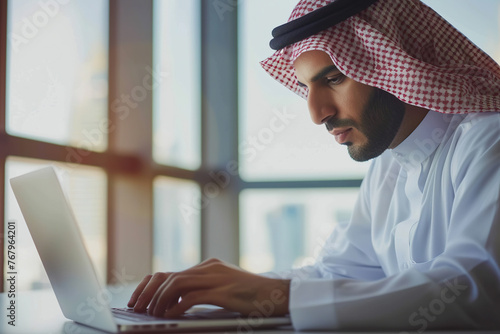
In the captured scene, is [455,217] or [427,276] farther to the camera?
[455,217]

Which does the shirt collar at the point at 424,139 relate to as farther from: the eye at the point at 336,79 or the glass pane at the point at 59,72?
the glass pane at the point at 59,72

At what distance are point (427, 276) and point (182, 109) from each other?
11.7ft

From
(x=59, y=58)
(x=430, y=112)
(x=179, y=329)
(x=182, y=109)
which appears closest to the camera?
(x=179, y=329)

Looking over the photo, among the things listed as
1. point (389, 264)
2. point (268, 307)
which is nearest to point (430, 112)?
point (389, 264)

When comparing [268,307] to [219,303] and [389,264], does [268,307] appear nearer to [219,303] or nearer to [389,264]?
[219,303]

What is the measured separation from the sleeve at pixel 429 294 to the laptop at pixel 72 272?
6cm

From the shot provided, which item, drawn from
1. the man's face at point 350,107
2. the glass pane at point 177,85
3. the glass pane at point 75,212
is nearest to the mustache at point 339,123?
the man's face at point 350,107

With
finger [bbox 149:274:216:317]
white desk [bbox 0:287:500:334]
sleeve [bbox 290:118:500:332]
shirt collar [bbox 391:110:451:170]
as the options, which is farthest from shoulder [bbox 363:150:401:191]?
finger [bbox 149:274:216:317]

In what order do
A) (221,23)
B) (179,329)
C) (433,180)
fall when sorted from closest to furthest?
1. (179,329)
2. (433,180)
3. (221,23)

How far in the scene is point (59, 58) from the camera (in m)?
3.02

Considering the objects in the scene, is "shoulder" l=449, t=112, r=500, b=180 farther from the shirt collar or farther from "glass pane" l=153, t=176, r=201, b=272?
"glass pane" l=153, t=176, r=201, b=272

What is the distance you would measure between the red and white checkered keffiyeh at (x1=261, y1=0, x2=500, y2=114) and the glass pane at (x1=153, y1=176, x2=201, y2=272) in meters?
2.45

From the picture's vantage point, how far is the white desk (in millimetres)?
898

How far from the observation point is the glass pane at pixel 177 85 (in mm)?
3869
